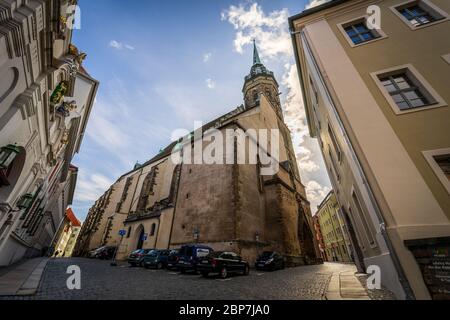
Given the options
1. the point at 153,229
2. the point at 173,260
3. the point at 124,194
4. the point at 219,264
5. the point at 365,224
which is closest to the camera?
→ the point at 365,224

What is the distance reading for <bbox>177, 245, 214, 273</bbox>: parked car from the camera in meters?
10.8

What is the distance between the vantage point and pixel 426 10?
7809mm

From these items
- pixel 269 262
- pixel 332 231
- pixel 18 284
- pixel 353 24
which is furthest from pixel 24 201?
pixel 332 231

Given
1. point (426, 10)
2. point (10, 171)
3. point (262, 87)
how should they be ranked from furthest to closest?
1. point (262, 87)
2. point (426, 10)
3. point (10, 171)

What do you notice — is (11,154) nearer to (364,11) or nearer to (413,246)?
(413,246)

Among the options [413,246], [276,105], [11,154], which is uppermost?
[276,105]

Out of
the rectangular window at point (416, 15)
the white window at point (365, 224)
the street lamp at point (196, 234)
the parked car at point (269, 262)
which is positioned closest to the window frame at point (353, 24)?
the rectangular window at point (416, 15)

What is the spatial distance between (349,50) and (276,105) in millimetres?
26040

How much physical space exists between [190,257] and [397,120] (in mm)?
11669

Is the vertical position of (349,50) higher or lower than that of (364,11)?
lower

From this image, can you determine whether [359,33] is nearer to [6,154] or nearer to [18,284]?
[6,154]

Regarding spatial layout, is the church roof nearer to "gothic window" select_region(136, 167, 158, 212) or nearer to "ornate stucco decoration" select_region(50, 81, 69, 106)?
"gothic window" select_region(136, 167, 158, 212)
